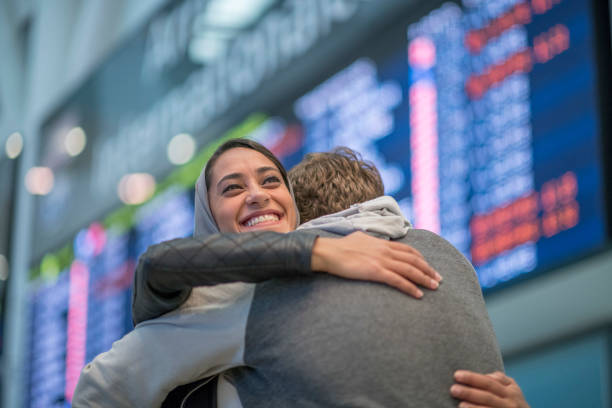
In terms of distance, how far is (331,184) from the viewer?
174cm

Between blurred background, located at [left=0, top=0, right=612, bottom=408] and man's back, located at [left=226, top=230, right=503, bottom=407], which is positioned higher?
blurred background, located at [left=0, top=0, right=612, bottom=408]

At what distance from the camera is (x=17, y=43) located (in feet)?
25.0

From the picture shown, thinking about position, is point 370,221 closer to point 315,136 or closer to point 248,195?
point 248,195

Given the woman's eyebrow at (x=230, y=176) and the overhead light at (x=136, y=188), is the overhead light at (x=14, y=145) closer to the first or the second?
the overhead light at (x=136, y=188)

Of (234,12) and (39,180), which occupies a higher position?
(234,12)

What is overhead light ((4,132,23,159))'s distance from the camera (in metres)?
7.20

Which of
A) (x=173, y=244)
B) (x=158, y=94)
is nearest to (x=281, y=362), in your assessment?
(x=173, y=244)

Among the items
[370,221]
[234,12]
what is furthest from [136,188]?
[370,221]

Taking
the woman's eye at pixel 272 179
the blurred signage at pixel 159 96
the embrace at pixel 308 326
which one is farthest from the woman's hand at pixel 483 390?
the blurred signage at pixel 159 96

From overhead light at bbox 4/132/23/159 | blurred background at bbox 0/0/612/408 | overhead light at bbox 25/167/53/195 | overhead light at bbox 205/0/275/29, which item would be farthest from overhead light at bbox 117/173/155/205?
overhead light at bbox 4/132/23/159

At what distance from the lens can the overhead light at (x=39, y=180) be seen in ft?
21.7

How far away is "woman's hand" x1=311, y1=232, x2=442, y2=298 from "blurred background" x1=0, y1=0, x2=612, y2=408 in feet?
4.95

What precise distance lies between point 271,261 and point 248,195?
0.34 meters

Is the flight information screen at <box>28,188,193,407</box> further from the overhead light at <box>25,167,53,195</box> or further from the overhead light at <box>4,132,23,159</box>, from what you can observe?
the overhead light at <box>4,132,23,159</box>
